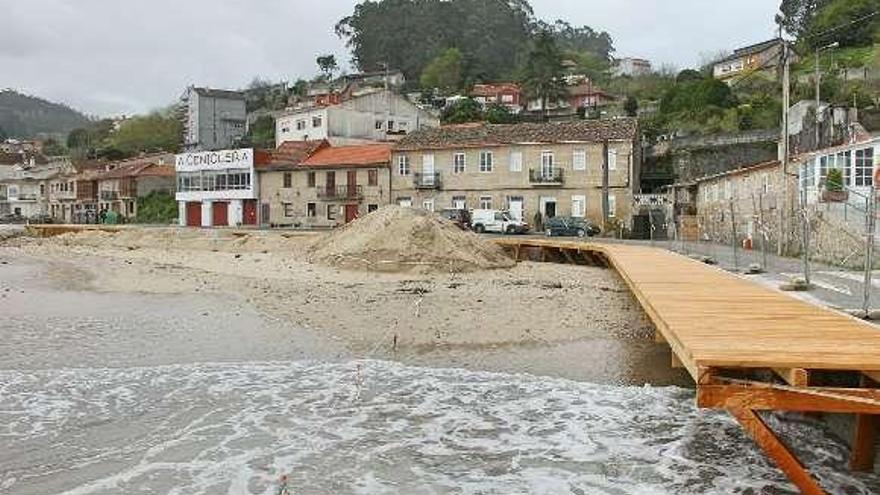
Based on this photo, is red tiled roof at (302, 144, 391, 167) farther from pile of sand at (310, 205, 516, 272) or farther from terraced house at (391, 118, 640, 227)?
pile of sand at (310, 205, 516, 272)

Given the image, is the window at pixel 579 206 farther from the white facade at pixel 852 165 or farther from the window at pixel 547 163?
the white facade at pixel 852 165

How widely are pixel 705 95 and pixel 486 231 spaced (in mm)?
28583

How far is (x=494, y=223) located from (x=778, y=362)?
42.2m

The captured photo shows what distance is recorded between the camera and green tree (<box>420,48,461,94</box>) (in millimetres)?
111438

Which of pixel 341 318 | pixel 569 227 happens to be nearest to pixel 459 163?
pixel 569 227

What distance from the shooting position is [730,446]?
8.25 m

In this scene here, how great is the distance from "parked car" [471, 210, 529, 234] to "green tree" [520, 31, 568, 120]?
4600 cm

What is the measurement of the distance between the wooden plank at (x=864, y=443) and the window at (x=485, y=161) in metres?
49.1

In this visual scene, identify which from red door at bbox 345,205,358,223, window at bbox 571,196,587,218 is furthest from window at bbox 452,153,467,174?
red door at bbox 345,205,358,223

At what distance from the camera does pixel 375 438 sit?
339 inches

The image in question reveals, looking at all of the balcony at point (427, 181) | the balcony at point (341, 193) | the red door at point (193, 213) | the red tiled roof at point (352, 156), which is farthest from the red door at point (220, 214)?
the balcony at point (427, 181)

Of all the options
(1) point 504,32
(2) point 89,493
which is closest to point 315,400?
(2) point 89,493

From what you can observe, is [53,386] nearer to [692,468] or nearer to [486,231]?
[692,468]

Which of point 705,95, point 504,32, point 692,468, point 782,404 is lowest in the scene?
point 692,468
